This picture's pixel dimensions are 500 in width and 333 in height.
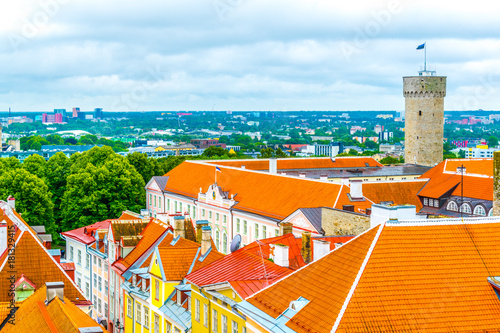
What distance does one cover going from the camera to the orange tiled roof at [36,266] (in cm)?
3344

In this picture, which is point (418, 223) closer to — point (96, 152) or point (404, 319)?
point (404, 319)

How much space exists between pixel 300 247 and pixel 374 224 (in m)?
12.3

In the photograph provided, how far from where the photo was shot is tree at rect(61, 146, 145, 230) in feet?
271

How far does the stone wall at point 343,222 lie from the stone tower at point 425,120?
7197cm

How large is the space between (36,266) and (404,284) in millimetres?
17482

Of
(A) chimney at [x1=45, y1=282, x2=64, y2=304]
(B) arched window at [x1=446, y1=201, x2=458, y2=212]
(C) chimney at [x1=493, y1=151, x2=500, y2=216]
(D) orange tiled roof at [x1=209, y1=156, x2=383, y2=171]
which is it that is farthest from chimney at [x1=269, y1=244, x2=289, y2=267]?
(D) orange tiled roof at [x1=209, y1=156, x2=383, y2=171]

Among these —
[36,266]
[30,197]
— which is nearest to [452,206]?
[30,197]

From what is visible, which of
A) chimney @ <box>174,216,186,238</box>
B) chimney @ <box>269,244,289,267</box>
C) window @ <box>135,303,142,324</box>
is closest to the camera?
chimney @ <box>269,244,289,267</box>

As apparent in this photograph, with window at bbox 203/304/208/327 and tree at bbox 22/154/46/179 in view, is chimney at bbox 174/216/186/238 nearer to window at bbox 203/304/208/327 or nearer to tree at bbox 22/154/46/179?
window at bbox 203/304/208/327

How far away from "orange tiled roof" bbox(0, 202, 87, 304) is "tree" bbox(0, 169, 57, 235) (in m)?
43.8

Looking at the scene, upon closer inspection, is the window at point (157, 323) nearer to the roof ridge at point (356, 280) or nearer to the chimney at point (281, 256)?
the chimney at point (281, 256)

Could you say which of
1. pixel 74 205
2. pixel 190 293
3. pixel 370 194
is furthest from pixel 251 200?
pixel 190 293

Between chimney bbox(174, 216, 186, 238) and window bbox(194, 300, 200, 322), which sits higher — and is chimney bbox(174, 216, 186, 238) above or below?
above

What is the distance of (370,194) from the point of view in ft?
228
